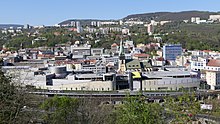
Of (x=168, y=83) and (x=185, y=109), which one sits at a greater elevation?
(x=185, y=109)

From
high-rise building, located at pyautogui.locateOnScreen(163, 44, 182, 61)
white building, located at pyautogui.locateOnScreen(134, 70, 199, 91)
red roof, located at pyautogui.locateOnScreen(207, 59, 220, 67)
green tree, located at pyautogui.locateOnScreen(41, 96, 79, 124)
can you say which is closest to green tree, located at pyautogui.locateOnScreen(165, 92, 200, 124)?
green tree, located at pyautogui.locateOnScreen(41, 96, 79, 124)

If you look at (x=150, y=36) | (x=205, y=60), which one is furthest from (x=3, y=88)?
(x=150, y=36)

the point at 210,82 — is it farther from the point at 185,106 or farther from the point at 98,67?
the point at 185,106

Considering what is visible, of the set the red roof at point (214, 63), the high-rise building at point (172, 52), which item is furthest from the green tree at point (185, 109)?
the high-rise building at point (172, 52)

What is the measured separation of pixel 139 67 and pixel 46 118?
1479 centimetres

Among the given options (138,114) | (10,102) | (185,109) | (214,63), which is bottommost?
(214,63)

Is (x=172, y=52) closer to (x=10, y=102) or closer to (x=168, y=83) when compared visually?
(x=168, y=83)

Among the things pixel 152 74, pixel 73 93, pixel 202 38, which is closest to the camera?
pixel 73 93

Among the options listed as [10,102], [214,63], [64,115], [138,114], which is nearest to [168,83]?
[214,63]

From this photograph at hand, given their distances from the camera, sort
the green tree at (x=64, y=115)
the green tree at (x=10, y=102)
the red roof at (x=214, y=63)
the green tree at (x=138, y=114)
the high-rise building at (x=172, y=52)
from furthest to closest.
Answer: the high-rise building at (x=172, y=52), the red roof at (x=214, y=63), the green tree at (x=64, y=115), the green tree at (x=138, y=114), the green tree at (x=10, y=102)

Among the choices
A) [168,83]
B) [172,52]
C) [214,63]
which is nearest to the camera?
[168,83]

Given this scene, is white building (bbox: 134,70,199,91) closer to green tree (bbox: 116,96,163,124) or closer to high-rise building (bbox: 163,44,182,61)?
high-rise building (bbox: 163,44,182,61)

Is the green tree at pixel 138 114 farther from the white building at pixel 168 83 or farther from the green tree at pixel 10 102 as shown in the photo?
the white building at pixel 168 83

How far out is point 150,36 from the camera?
3869cm
